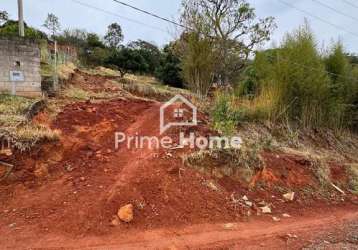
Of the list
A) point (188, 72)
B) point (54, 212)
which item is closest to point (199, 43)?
point (188, 72)

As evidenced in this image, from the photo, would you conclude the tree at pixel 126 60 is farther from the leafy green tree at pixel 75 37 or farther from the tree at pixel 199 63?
the tree at pixel 199 63

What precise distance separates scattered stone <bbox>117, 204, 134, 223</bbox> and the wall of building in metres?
3.90

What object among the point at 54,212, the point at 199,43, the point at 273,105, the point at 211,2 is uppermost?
the point at 211,2

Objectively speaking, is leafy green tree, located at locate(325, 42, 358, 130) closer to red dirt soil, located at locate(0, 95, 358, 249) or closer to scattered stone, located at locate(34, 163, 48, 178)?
red dirt soil, located at locate(0, 95, 358, 249)

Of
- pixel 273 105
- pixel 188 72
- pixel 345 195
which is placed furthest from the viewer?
pixel 188 72

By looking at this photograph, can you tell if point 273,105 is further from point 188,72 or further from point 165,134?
point 165,134

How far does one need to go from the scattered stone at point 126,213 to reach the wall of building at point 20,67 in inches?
154

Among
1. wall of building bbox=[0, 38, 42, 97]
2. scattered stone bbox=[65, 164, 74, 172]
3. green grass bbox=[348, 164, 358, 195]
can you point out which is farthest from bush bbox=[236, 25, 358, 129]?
wall of building bbox=[0, 38, 42, 97]

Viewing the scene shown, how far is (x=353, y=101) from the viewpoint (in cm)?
Answer: 908

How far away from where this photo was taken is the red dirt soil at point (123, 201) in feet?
10.8

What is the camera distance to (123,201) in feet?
12.3

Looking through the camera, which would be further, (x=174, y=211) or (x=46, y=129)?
(x=46, y=129)

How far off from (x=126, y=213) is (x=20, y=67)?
423 cm

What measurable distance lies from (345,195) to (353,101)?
473 centimetres
